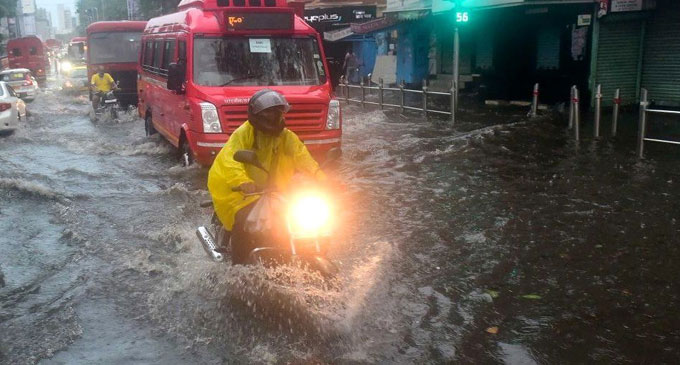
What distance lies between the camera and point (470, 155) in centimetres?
1238

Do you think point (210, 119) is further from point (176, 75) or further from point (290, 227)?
point (290, 227)

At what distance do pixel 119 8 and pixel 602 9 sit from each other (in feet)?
235

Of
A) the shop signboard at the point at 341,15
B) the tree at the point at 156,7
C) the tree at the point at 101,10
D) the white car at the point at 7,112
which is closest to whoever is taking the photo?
the white car at the point at 7,112

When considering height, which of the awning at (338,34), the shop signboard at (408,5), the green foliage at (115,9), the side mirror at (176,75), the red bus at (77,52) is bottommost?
the side mirror at (176,75)

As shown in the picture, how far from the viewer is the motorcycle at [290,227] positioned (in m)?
4.80

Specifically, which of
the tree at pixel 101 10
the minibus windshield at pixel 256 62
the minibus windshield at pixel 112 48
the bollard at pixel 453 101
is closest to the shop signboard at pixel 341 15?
the minibus windshield at pixel 112 48

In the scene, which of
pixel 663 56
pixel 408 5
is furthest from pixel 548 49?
pixel 408 5

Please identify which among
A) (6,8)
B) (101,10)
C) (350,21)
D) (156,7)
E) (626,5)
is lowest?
(626,5)

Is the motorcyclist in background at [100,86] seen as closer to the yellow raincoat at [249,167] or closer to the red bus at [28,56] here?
the yellow raincoat at [249,167]

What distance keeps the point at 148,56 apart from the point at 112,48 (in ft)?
33.1

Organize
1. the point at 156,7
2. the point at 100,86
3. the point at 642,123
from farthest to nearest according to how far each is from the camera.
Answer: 1. the point at 156,7
2. the point at 100,86
3. the point at 642,123

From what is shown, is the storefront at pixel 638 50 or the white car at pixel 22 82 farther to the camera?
the white car at pixel 22 82

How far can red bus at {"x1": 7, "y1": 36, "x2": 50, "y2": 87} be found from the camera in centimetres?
4594

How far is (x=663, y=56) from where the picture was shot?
56.2ft
